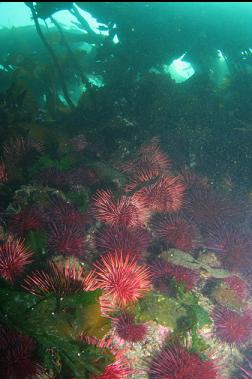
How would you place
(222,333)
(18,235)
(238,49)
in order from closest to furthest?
1. (18,235)
2. (222,333)
3. (238,49)

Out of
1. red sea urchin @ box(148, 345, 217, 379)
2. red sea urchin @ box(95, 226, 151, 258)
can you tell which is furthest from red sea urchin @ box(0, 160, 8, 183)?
red sea urchin @ box(148, 345, 217, 379)

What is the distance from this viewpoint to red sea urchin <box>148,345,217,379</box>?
470 centimetres

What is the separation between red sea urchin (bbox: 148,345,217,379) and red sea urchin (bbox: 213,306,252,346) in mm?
947

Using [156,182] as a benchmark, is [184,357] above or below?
below

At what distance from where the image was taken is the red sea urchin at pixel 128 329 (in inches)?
197

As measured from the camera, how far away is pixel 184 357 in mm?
4949

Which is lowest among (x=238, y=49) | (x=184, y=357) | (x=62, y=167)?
(x=184, y=357)

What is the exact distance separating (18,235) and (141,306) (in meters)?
2.67

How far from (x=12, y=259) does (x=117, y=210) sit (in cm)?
236

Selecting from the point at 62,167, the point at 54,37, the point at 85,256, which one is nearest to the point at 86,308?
the point at 85,256

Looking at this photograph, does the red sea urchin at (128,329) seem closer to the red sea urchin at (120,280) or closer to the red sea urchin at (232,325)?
the red sea urchin at (120,280)

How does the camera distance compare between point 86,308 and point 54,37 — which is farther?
point 54,37

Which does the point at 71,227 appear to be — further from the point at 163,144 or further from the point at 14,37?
the point at 14,37

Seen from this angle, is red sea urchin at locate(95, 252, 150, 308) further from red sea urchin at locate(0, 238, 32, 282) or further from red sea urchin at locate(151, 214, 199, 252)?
red sea urchin at locate(151, 214, 199, 252)
